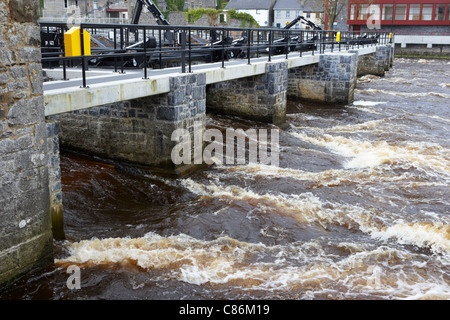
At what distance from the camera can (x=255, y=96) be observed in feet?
50.8

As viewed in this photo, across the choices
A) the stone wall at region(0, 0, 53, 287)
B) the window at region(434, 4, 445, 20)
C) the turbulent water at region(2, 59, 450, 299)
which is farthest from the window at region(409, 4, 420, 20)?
the stone wall at region(0, 0, 53, 287)

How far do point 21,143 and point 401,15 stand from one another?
57010 millimetres

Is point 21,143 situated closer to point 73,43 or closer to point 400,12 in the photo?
point 73,43

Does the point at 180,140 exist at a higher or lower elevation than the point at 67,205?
higher

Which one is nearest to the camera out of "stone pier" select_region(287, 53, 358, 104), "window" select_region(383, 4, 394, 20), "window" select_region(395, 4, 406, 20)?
"stone pier" select_region(287, 53, 358, 104)

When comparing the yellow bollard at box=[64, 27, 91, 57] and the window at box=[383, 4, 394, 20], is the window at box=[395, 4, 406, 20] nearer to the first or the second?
the window at box=[383, 4, 394, 20]

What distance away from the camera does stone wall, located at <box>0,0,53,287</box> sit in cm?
550

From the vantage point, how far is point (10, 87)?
553 cm

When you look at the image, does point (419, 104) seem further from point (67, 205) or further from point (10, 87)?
point (10, 87)

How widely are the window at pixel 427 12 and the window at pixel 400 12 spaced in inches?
79.9

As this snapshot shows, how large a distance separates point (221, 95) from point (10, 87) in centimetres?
1077

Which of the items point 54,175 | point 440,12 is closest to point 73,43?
point 54,175

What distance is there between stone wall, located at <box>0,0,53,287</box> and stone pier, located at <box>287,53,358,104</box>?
53.0ft
